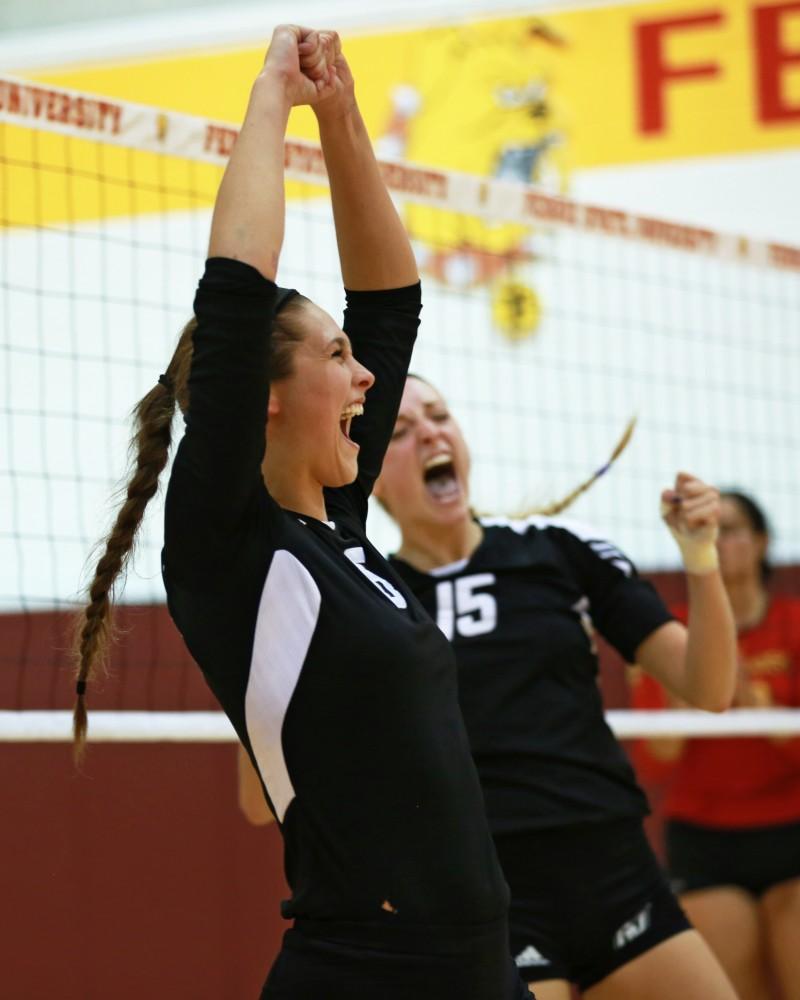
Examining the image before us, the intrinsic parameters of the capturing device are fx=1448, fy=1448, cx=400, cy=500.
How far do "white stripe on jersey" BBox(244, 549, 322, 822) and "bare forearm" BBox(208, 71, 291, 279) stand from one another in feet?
1.24

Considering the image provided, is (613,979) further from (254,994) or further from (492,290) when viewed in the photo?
(492,290)

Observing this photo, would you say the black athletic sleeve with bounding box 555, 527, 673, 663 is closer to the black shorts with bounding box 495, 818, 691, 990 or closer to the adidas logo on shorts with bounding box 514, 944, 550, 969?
the black shorts with bounding box 495, 818, 691, 990

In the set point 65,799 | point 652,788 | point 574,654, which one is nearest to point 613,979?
point 574,654

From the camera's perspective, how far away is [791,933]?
4.06 m

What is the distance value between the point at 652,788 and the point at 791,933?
1.41m

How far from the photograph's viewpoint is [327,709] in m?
1.79

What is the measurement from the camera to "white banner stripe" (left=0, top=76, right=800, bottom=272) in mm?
3377

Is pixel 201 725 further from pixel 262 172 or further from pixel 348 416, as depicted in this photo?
pixel 262 172

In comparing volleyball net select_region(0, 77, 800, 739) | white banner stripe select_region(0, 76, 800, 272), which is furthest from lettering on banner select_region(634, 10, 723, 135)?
white banner stripe select_region(0, 76, 800, 272)

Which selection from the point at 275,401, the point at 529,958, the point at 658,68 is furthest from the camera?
the point at 658,68

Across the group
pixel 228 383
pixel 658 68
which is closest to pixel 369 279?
pixel 228 383

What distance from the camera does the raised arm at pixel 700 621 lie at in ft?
9.36

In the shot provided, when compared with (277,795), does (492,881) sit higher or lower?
lower

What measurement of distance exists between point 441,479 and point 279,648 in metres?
1.44
